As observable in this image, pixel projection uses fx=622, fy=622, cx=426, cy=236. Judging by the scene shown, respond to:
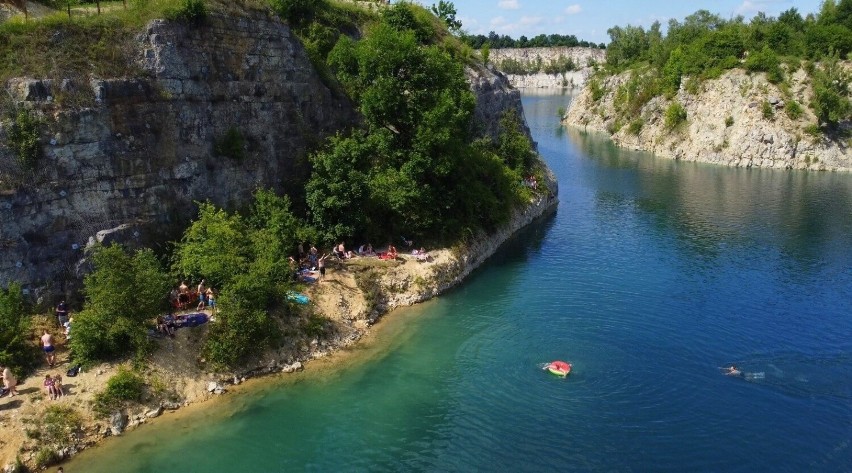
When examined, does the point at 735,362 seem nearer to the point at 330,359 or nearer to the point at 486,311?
the point at 486,311

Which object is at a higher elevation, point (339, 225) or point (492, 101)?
point (492, 101)

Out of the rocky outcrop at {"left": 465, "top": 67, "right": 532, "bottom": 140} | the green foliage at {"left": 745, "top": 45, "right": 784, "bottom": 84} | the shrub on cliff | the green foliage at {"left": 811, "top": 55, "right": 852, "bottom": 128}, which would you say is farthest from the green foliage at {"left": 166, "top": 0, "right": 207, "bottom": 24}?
the green foliage at {"left": 745, "top": 45, "right": 784, "bottom": 84}

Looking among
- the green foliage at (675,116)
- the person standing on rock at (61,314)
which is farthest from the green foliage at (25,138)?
the green foliage at (675,116)

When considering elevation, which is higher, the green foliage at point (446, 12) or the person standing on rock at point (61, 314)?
the green foliage at point (446, 12)

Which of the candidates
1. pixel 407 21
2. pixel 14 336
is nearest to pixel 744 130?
pixel 407 21

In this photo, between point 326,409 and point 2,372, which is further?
point 326,409

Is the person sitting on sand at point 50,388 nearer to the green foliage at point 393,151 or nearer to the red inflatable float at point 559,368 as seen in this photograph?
the green foliage at point 393,151

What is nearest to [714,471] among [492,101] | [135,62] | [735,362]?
[735,362]
